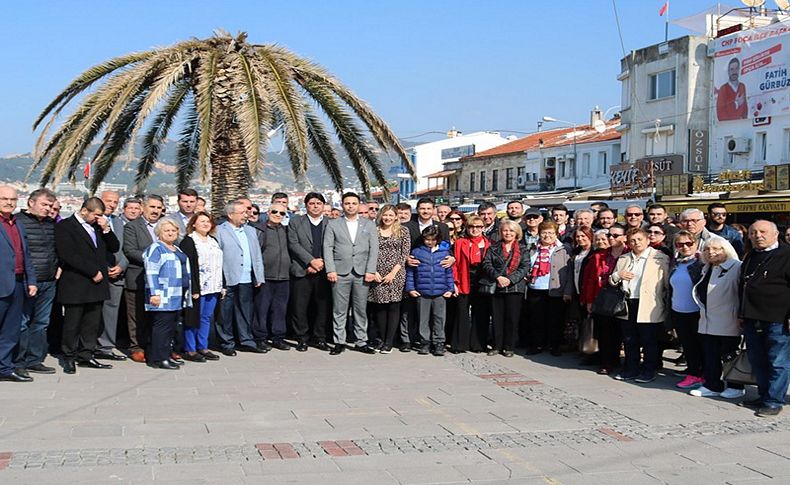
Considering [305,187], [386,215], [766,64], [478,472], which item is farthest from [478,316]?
[766,64]

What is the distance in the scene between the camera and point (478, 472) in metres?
5.42

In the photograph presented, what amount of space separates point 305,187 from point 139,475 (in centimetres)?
712

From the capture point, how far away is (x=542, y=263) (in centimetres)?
1025

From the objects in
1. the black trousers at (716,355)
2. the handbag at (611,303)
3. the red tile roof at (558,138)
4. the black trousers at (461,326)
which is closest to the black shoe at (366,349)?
the black trousers at (461,326)

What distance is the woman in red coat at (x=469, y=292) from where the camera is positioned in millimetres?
10359

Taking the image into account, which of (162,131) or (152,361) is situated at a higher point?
(162,131)

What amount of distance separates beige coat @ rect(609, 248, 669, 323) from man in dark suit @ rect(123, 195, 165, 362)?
526 centimetres

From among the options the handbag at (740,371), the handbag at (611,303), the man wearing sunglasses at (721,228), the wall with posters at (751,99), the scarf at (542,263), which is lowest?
the handbag at (740,371)

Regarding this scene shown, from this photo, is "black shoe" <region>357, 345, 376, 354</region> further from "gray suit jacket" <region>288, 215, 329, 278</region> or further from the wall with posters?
the wall with posters

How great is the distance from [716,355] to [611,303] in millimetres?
1218

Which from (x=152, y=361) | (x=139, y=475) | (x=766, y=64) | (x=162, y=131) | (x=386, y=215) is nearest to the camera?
(x=139, y=475)

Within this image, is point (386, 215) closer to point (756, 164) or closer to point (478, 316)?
point (478, 316)

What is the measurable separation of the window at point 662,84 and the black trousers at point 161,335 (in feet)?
103

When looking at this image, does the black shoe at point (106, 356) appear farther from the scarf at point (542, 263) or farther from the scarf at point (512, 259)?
the scarf at point (542, 263)
